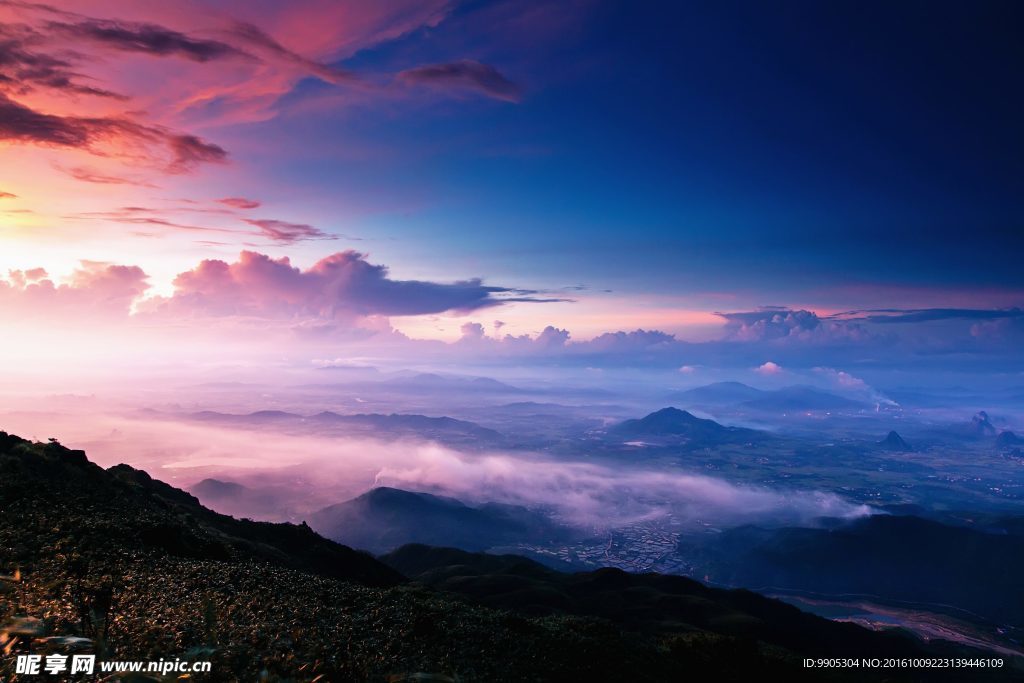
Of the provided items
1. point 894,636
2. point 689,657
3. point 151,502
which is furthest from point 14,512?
point 894,636

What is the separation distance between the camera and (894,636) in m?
137

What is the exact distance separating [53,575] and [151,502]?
43.5 m

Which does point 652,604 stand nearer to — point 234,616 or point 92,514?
point 92,514

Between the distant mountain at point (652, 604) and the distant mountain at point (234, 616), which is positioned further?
the distant mountain at point (652, 604)

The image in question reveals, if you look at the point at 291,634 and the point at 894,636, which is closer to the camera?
the point at 291,634

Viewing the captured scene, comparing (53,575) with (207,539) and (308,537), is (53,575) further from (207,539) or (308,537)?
(308,537)

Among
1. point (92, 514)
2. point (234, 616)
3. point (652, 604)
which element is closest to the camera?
point (234, 616)

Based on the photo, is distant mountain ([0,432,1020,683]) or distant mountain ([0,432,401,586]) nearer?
distant mountain ([0,432,1020,683])

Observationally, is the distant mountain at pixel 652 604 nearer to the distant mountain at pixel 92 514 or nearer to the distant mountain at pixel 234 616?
the distant mountain at pixel 92 514

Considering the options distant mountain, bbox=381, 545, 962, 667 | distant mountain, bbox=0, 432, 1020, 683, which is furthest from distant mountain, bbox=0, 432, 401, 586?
distant mountain, bbox=381, 545, 962, 667

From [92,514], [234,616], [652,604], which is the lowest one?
[652,604]

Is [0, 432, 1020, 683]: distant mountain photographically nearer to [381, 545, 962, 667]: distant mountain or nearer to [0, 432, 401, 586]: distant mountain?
[0, 432, 401, 586]: distant mountain

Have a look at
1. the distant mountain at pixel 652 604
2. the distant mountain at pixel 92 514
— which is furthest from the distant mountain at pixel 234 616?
the distant mountain at pixel 652 604

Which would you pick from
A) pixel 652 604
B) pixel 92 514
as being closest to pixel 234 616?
pixel 92 514
